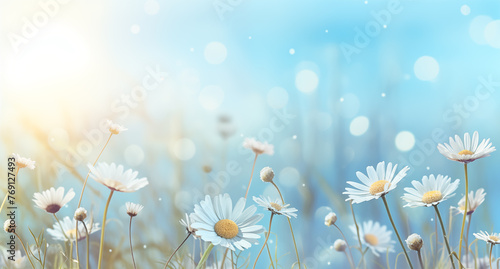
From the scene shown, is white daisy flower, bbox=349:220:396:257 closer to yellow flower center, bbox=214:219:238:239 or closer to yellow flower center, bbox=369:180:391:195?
yellow flower center, bbox=369:180:391:195

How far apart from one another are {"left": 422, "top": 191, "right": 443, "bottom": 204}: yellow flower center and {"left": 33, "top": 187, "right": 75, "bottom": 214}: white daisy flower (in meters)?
0.59

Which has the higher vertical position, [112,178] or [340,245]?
[112,178]

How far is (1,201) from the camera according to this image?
0.89 meters

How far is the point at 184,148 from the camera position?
2.97 feet

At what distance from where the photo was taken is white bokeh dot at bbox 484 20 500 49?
2.96 ft

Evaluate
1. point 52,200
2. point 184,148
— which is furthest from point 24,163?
point 184,148

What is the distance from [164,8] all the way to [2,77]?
351 millimetres

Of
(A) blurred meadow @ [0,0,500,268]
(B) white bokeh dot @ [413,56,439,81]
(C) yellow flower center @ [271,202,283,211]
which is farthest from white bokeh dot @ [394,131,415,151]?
(C) yellow flower center @ [271,202,283,211]

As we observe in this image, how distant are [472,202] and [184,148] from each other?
0.55 meters

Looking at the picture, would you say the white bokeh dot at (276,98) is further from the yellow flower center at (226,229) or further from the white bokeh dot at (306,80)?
the yellow flower center at (226,229)

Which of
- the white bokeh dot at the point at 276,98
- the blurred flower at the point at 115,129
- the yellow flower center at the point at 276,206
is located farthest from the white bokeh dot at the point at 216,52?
the yellow flower center at the point at 276,206

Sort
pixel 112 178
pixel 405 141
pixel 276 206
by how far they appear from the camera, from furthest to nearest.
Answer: pixel 405 141 → pixel 276 206 → pixel 112 178

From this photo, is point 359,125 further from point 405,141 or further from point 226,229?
point 226,229

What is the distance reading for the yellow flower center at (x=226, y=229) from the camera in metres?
0.61
